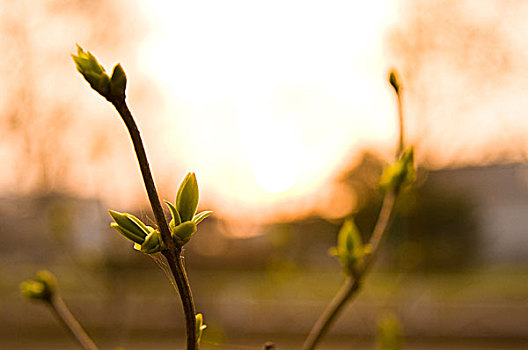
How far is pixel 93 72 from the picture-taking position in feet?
0.90

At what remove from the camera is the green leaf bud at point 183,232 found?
0.96ft

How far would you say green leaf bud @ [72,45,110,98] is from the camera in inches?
10.3

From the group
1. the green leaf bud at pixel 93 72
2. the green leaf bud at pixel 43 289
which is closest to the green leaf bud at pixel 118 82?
the green leaf bud at pixel 93 72

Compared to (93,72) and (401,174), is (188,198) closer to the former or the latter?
(93,72)

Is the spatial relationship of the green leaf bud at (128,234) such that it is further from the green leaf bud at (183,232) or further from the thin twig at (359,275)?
the thin twig at (359,275)

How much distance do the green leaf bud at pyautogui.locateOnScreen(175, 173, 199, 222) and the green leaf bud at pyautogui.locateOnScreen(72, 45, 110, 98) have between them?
0.25 feet

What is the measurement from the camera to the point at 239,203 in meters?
2.28

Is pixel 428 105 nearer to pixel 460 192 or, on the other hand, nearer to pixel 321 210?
pixel 321 210

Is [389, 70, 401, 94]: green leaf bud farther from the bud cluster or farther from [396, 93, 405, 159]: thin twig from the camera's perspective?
the bud cluster

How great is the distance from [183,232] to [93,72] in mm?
88

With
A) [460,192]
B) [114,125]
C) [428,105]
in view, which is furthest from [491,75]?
[460,192]

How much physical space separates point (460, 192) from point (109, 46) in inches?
424

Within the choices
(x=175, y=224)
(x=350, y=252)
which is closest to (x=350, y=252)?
(x=350, y=252)

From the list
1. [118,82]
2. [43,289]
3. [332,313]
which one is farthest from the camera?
[43,289]
